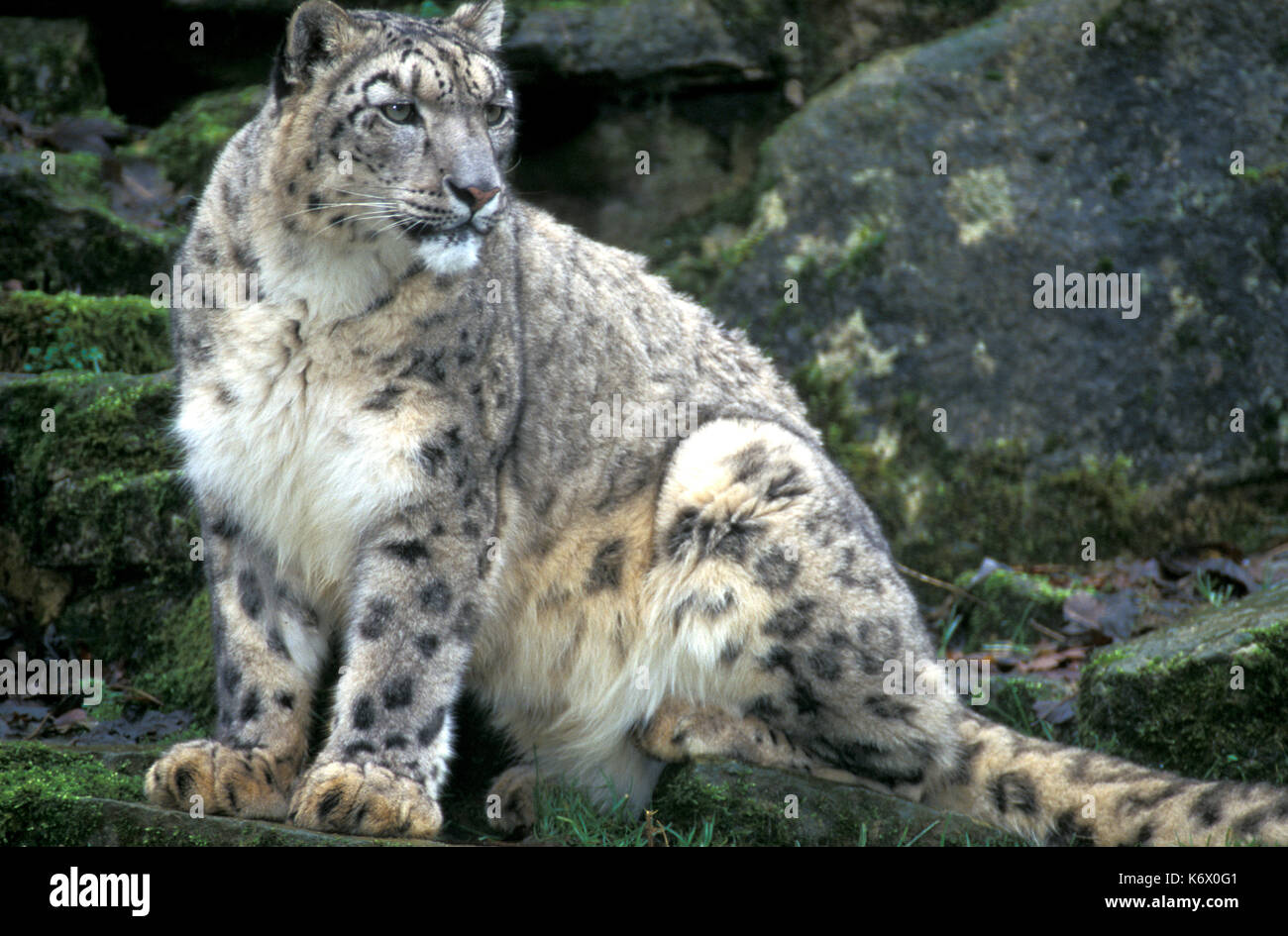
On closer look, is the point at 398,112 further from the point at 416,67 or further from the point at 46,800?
the point at 46,800

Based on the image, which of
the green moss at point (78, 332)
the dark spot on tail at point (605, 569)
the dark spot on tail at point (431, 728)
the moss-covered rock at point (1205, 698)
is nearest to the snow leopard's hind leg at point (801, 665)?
the dark spot on tail at point (605, 569)

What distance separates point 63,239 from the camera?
733 centimetres

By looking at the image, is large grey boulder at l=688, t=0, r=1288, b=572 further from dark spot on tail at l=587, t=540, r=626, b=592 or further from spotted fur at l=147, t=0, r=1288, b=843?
dark spot on tail at l=587, t=540, r=626, b=592

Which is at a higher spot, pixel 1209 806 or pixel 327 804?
pixel 327 804

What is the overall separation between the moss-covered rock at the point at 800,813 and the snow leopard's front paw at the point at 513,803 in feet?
1.75

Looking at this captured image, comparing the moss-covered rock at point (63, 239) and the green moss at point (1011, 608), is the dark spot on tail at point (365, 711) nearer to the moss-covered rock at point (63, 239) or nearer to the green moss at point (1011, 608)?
the green moss at point (1011, 608)

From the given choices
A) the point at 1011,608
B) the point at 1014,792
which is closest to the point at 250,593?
the point at 1014,792

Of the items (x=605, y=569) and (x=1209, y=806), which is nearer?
(x=1209, y=806)

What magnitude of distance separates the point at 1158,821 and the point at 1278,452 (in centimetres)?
371

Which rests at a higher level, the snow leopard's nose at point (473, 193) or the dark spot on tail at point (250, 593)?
the snow leopard's nose at point (473, 193)

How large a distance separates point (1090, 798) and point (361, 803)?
2482 mm

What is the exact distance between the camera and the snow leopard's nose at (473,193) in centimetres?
444

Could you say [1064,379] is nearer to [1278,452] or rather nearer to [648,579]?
[1278,452]

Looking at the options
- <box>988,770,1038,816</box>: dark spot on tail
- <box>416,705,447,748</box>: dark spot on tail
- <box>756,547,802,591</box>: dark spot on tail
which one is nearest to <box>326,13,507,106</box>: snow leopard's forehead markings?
<box>756,547,802,591</box>: dark spot on tail
